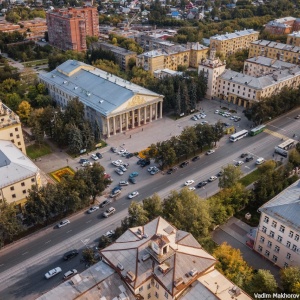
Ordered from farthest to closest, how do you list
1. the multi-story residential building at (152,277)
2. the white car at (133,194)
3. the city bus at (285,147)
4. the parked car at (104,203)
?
the city bus at (285,147)
the white car at (133,194)
the parked car at (104,203)
the multi-story residential building at (152,277)

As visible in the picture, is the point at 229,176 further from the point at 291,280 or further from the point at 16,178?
the point at 16,178

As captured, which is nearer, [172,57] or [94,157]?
[94,157]

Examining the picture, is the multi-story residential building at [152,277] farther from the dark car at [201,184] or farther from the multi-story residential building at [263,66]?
the multi-story residential building at [263,66]

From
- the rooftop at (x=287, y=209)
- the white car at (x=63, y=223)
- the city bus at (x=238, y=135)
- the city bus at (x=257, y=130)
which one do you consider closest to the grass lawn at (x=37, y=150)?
the white car at (x=63, y=223)

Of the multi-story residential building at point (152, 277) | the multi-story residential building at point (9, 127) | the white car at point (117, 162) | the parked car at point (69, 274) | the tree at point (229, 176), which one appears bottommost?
the white car at point (117, 162)

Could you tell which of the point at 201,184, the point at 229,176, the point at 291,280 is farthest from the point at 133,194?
the point at 291,280

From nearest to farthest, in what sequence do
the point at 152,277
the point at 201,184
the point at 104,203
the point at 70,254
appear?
the point at 152,277 < the point at 70,254 < the point at 104,203 < the point at 201,184
